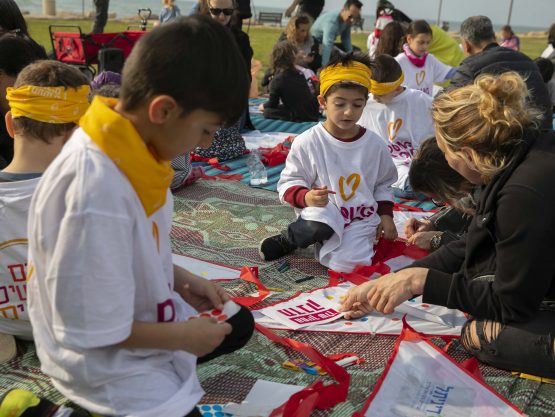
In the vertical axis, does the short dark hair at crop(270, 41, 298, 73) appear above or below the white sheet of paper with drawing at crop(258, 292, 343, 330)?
above

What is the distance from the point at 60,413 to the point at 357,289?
1.32m

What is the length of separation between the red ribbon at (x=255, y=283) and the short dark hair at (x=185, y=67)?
1519mm

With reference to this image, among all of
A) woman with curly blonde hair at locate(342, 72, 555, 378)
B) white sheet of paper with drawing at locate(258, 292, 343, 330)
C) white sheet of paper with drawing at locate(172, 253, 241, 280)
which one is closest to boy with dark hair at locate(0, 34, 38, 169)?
white sheet of paper with drawing at locate(172, 253, 241, 280)

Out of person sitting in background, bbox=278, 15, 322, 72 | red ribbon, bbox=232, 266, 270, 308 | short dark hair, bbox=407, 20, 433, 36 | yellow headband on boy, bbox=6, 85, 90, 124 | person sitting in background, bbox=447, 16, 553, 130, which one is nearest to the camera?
yellow headband on boy, bbox=6, 85, 90, 124

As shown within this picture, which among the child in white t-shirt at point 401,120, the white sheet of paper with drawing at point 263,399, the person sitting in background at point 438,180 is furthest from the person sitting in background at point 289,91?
the white sheet of paper with drawing at point 263,399

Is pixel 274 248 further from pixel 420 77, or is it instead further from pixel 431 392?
pixel 420 77

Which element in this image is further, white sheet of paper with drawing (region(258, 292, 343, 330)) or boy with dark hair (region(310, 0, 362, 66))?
boy with dark hair (region(310, 0, 362, 66))

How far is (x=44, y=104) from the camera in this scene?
2.33 m

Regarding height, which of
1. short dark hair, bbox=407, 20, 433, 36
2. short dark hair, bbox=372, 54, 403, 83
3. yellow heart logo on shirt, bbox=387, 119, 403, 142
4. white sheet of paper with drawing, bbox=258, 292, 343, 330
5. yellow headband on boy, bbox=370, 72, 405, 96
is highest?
short dark hair, bbox=407, 20, 433, 36

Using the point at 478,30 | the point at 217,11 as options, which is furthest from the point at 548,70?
the point at 217,11

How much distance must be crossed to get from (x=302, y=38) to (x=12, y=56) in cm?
622

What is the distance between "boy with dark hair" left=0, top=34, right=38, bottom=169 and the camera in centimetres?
307

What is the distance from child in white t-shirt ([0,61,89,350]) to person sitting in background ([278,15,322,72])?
632cm

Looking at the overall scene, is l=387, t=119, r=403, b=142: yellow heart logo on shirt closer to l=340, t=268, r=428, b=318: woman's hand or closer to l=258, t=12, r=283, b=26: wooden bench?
l=340, t=268, r=428, b=318: woman's hand
